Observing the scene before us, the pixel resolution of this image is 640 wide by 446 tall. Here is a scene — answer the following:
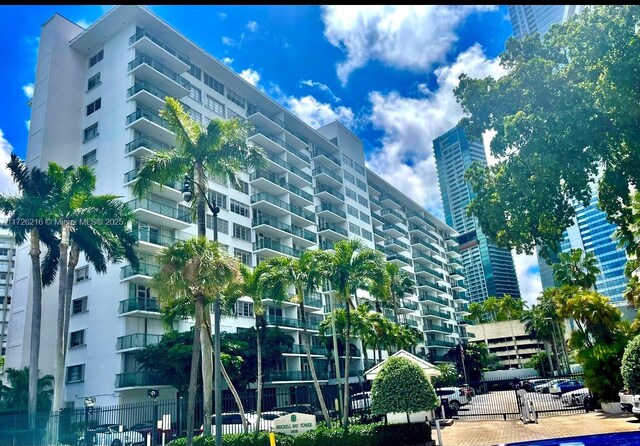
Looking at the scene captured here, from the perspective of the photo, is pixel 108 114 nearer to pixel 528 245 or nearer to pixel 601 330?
pixel 528 245

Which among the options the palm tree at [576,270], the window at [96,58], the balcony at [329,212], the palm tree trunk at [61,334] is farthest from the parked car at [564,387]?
the window at [96,58]

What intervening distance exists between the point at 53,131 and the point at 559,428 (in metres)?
43.0

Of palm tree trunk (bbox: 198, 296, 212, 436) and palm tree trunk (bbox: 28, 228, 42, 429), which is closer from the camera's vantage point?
palm tree trunk (bbox: 198, 296, 212, 436)

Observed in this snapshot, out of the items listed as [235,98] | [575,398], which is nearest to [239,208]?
[235,98]

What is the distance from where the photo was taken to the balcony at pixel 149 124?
4153 cm

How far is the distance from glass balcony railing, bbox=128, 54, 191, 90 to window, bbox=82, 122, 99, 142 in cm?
619

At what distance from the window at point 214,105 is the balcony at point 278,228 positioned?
37.6ft

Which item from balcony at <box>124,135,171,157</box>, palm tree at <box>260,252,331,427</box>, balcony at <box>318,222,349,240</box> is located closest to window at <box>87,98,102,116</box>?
balcony at <box>124,135,171,157</box>

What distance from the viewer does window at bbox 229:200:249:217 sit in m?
49.5

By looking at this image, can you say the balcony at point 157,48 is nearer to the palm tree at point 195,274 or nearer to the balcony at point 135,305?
the balcony at point 135,305

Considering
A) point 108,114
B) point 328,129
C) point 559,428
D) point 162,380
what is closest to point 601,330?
point 559,428

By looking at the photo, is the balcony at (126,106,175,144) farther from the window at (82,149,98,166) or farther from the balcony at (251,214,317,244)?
the balcony at (251,214,317,244)

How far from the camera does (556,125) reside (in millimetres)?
16250

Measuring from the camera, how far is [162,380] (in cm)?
3528
